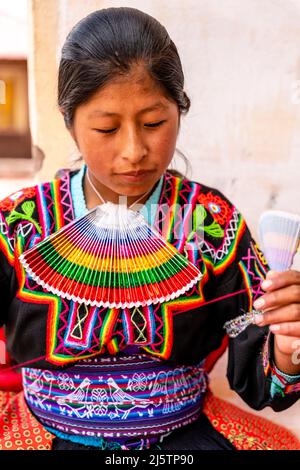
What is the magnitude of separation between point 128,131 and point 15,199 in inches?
12.0

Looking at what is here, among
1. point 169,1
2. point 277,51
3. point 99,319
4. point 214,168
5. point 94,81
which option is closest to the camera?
point 94,81

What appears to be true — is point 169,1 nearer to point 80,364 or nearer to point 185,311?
point 185,311

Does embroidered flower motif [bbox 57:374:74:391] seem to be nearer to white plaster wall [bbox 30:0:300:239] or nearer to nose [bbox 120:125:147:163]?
nose [bbox 120:125:147:163]

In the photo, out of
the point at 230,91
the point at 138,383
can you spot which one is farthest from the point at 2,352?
the point at 230,91

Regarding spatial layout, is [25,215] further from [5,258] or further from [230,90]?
[230,90]

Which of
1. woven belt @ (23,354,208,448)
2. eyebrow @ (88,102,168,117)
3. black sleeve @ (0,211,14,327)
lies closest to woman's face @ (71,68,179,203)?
eyebrow @ (88,102,168,117)

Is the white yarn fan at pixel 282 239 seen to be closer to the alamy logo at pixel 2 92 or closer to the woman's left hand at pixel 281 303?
the woman's left hand at pixel 281 303

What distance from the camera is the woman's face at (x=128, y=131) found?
0.90 meters

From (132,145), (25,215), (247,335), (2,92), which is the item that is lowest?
(247,335)

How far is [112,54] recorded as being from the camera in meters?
0.89

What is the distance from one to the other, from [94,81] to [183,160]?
0.58 metres

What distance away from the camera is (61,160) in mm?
1423

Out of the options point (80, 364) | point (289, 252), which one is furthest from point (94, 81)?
point (80, 364)

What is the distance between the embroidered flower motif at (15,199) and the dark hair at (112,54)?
0.71 ft
